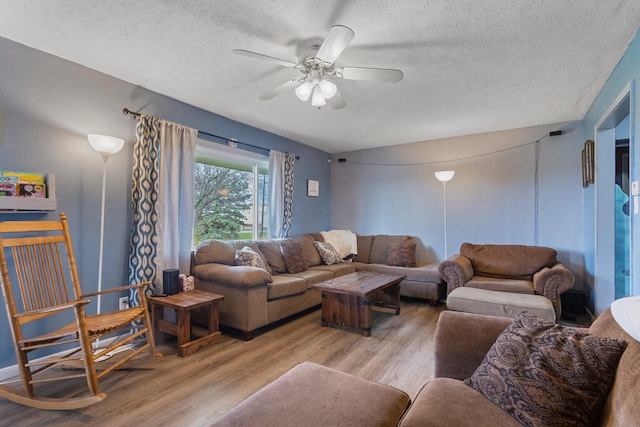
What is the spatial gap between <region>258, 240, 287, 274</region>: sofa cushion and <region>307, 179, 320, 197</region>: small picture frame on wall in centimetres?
148

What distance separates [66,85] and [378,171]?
4.21 metres

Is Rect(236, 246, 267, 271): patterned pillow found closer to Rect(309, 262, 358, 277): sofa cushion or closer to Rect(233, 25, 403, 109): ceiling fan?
Rect(309, 262, 358, 277): sofa cushion

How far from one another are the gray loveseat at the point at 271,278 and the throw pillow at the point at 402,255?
16mm

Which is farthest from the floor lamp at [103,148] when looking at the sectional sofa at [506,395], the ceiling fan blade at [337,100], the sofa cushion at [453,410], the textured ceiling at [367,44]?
the sofa cushion at [453,410]

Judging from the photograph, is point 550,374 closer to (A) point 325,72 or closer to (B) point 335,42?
(B) point 335,42

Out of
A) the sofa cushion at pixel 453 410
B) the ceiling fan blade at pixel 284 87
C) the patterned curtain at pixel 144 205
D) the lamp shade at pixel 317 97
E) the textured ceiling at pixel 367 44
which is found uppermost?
the textured ceiling at pixel 367 44

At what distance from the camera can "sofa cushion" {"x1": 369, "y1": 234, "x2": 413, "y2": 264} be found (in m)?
4.80

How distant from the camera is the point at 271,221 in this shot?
4.45 metres

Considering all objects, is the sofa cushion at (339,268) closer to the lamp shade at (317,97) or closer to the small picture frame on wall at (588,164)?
the lamp shade at (317,97)

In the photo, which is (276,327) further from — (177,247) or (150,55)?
(150,55)

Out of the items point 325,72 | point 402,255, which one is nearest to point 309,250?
point 402,255

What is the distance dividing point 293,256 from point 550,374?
3.08 meters

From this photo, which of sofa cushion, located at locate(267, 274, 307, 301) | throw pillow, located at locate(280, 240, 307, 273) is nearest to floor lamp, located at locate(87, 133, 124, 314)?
sofa cushion, located at locate(267, 274, 307, 301)

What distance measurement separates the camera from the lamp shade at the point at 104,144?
234 centimetres
